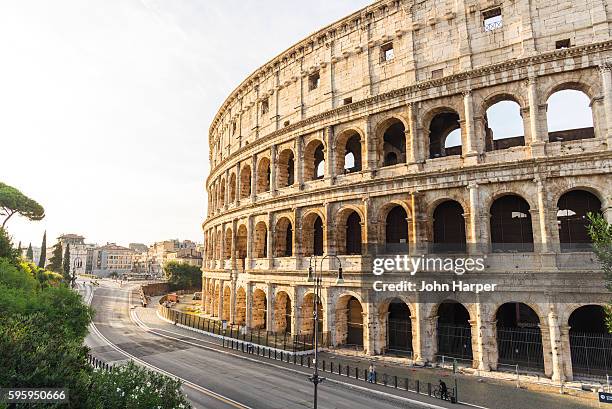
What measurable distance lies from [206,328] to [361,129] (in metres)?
22.2

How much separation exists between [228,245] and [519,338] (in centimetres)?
2626

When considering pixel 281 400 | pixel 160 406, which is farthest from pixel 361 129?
pixel 160 406

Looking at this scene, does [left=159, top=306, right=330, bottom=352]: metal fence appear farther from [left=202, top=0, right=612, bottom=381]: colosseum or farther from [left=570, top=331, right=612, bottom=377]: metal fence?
[left=570, top=331, right=612, bottom=377]: metal fence

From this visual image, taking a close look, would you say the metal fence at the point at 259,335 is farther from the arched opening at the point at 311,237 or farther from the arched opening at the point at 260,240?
the arched opening at the point at 260,240

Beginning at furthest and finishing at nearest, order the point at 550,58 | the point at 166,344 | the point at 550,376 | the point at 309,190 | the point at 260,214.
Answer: the point at 260,214 → the point at 166,344 → the point at 309,190 → the point at 550,58 → the point at 550,376

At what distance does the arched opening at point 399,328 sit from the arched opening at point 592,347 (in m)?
8.26

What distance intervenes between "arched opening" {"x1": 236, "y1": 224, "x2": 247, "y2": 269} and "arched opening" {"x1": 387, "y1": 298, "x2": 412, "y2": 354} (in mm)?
15161

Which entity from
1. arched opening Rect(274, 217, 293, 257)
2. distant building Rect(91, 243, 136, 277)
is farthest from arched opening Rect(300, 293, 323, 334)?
distant building Rect(91, 243, 136, 277)

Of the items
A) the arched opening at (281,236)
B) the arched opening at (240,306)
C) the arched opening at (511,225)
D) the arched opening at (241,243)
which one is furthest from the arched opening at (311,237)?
the arched opening at (511,225)

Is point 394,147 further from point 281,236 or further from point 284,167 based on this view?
point 281,236

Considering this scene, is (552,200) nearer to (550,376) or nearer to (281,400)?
(550,376)

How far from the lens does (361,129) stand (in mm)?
24984

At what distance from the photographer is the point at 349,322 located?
25.7m

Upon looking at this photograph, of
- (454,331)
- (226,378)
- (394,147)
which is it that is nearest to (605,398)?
(454,331)
